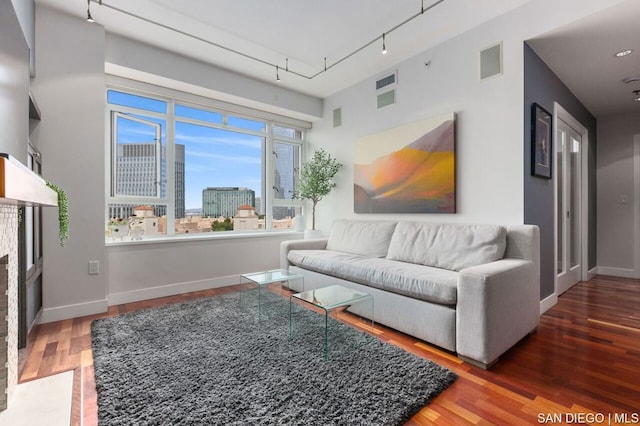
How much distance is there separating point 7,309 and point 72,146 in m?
2.59

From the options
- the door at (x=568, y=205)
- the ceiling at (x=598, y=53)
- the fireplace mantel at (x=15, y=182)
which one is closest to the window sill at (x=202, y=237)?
the fireplace mantel at (x=15, y=182)

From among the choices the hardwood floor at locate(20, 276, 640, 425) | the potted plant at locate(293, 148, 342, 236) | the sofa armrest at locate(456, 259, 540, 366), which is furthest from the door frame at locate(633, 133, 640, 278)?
the potted plant at locate(293, 148, 342, 236)

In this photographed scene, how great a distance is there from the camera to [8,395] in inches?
34.6

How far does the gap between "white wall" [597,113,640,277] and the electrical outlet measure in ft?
22.2

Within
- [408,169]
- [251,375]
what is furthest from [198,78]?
[251,375]

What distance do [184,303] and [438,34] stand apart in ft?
12.7

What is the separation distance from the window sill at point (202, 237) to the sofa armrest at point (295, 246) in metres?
0.61

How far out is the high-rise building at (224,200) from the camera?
4219 mm

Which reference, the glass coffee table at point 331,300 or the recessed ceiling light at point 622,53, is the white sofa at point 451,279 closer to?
the glass coffee table at point 331,300

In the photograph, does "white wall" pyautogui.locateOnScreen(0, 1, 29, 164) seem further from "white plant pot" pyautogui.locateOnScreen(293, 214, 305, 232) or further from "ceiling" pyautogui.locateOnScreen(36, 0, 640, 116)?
"white plant pot" pyautogui.locateOnScreen(293, 214, 305, 232)

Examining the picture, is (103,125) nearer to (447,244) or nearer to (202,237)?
(202,237)

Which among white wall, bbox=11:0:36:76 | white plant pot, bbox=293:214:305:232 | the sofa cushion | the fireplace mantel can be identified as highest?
white wall, bbox=11:0:36:76

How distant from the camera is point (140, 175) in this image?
360cm

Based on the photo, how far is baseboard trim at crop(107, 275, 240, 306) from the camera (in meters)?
3.24
